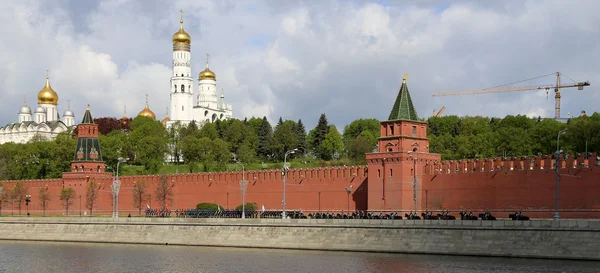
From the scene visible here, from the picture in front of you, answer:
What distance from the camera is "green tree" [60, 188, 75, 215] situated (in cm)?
7612

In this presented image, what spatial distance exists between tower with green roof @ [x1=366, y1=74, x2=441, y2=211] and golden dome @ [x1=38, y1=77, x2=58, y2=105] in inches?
3424

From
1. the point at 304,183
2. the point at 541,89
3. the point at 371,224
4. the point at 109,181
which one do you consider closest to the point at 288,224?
the point at 371,224

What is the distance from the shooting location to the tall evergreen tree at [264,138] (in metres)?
114

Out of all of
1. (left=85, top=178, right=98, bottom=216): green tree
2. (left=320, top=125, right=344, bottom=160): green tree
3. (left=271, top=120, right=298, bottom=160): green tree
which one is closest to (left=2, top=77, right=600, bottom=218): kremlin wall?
(left=85, top=178, right=98, bottom=216): green tree

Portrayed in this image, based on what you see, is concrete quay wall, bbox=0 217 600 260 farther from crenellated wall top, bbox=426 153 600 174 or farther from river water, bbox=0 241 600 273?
crenellated wall top, bbox=426 153 600 174

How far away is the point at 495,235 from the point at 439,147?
164 ft

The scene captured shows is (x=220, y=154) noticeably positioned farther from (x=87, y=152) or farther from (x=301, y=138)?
(x=87, y=152)

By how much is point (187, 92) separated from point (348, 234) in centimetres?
8656

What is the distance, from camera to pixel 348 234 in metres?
47.0

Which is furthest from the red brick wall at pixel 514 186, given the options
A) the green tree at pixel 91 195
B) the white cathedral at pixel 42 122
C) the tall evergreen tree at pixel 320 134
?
the white cathedral at pixel 42 122

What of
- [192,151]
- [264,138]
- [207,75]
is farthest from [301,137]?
[207,75]

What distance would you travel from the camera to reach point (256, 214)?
58.9 m

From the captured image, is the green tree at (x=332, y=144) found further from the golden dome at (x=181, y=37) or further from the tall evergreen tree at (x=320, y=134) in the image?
the golden dome at (x=181, y=37)

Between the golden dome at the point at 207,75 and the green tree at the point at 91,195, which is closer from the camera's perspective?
the green tree at the point at 91,195
